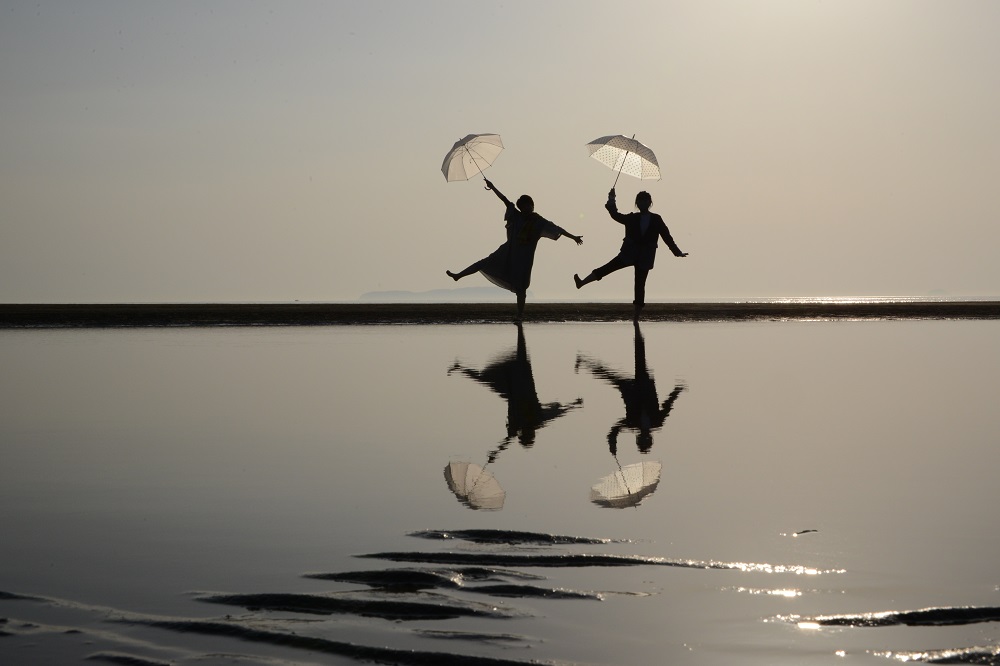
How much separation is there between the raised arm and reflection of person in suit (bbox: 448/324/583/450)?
17.2 ft

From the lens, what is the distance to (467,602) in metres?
5.07

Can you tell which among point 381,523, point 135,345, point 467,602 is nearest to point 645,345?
point 135,345

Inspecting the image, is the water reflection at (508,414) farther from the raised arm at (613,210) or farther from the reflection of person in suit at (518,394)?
the raised arm at (613,210)

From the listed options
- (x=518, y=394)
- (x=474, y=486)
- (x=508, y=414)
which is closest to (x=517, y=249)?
(x=518, y=394)

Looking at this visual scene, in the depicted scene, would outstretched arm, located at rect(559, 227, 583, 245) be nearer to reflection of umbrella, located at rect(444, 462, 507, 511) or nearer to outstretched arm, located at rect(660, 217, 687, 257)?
outstretched arm, located at rect(660, 217, 687, 257)

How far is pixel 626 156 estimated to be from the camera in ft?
85.6

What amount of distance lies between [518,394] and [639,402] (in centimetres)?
156

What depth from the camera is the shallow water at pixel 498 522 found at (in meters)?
4.64

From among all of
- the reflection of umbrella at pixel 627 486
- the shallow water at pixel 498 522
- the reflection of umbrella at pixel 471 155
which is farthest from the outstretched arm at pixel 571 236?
the reflection of umbrella at pixel 627 486

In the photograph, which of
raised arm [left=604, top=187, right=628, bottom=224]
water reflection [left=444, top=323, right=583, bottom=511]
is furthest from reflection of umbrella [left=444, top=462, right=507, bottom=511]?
raised arm [left=604, top=187, right=628, bottom=224]

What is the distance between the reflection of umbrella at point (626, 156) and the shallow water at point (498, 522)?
37.6ft

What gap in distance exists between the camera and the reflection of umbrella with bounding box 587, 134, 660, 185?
85.1 feet

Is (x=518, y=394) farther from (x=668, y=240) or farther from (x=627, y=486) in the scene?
(x=668, y=240)

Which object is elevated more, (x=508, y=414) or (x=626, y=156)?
(x=626, y=156)
